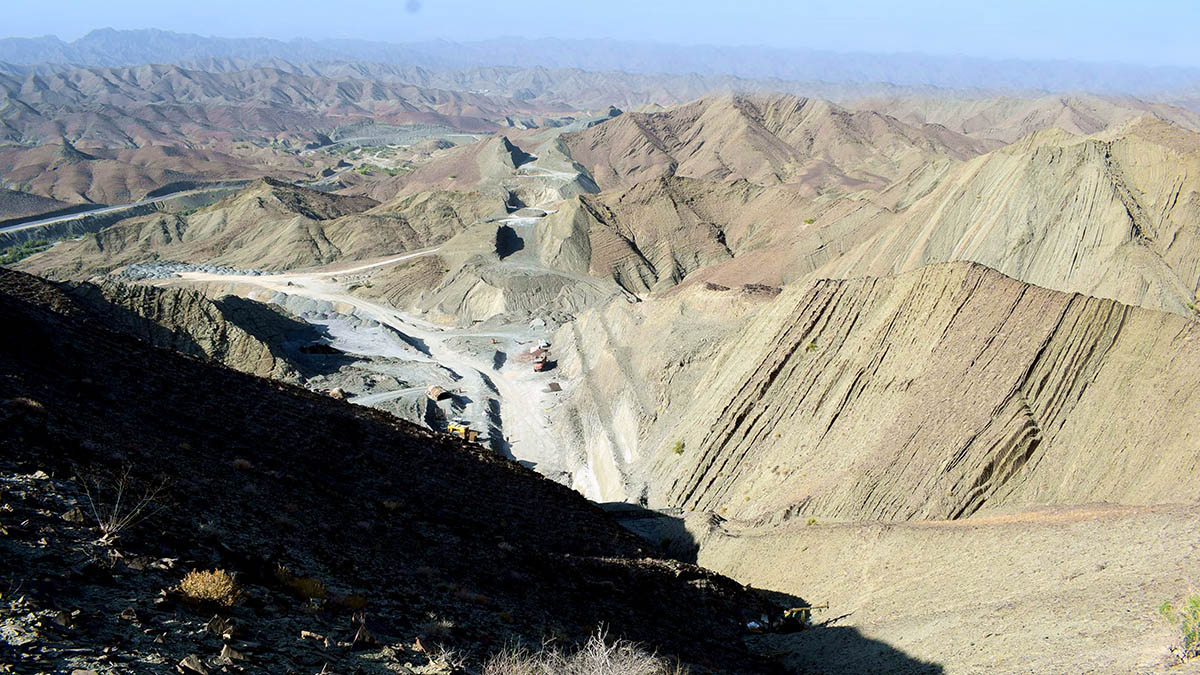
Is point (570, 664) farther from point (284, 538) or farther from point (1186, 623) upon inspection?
point (1186, 623)

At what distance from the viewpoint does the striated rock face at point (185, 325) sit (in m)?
36.0

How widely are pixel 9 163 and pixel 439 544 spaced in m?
137

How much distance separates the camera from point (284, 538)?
10.6 metres

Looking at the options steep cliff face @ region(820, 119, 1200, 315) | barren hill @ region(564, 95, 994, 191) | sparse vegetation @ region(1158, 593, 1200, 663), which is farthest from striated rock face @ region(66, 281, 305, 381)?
barren hill @ region(564, 95, 994, 191)

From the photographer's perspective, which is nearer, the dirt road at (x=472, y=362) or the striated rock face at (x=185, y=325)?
the striated rock face at (x=185, y=325)

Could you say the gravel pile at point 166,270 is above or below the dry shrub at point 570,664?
below

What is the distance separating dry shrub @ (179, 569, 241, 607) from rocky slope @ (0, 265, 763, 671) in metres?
0.10

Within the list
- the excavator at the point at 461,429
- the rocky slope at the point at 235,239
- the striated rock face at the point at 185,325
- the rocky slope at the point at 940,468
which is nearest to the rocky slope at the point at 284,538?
the rocky slope at the point at 940,468

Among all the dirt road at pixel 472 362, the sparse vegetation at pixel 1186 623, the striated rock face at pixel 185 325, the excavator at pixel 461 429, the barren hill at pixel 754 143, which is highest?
the barren hill at pixel 754 143

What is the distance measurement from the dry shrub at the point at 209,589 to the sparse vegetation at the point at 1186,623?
10.8 meters

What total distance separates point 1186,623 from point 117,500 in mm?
12826

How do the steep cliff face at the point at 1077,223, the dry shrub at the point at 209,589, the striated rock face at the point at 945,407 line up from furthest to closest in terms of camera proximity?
the steep cliff face at the point at 1077,223 → the striated rock face at the point at 945,407 → the dry shrub at the point at 209,589

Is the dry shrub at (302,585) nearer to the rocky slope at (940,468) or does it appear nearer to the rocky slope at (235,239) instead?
the rocky slope at (940,468)

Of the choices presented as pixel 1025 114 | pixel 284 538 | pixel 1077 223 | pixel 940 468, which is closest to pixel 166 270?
pixel 284 538
